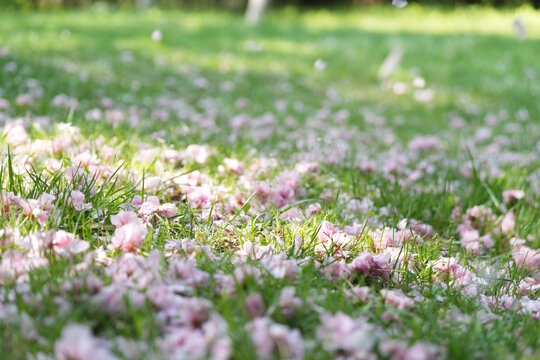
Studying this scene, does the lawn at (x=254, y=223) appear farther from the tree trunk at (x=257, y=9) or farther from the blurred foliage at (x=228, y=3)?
the blurred foliage at (x=228, y=3)

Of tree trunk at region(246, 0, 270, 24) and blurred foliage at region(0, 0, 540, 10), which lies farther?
blurred foliage at region(0, 0, 540, 10)

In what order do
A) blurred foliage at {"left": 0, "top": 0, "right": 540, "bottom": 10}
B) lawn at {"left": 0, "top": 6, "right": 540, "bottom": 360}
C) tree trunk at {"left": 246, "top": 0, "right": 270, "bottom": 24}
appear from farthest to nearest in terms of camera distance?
blurred foliage at {"left": 0, "top": 0, "right": 540, "bottom": 10} < tree trunk at {"left": 246, "top": 0, "right": 270, "bottom": 24} < lawn at {"left": 0, "top": 6, "right": 540, "bottom": 360}

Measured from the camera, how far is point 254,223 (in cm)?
226

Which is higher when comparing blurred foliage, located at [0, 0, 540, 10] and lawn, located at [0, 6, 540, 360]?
blurred foliage, located at [0, 0, 540, 10]

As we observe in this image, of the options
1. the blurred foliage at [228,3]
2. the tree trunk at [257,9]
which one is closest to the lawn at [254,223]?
the tree trunk at [257,9]

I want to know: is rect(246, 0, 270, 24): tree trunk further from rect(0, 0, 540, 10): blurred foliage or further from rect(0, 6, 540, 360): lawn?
rect(0, 6, 540, 360): lawn

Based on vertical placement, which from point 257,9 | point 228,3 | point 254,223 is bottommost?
point 254,223

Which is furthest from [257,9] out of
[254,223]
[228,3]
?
[254,223]

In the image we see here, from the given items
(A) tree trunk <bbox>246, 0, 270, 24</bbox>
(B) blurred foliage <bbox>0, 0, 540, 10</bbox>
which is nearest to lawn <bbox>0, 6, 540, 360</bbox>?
(A) tree trunk <bbox>246, 0, 270, 24</bbox>

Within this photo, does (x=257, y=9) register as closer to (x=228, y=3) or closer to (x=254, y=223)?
(x=228, y=3)

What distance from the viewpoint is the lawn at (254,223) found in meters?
1.46

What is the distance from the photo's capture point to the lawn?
1.46 meters

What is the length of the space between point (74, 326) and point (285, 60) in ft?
26.7

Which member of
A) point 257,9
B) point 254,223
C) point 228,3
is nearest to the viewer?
point 254,223
